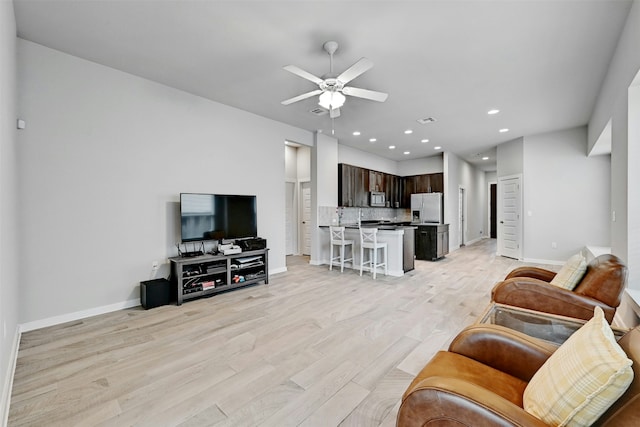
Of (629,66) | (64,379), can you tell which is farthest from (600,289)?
(64,379)

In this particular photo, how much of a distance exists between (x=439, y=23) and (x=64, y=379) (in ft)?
14.3

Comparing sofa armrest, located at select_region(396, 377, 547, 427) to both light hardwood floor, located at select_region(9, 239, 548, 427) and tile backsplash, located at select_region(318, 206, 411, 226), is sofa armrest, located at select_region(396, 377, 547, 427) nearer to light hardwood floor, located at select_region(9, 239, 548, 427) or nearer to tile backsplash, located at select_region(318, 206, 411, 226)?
light hardwood floor, located at select_region(9, 239, 548, 427)

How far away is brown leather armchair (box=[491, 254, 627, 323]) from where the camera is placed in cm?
207

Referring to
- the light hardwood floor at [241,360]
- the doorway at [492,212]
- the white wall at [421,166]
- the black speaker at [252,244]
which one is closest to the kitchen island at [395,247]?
the light hardwood floor at [241,360]

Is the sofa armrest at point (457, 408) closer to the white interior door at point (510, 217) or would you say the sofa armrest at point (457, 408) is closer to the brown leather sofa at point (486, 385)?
the brown leather sofa at point (486, 385)

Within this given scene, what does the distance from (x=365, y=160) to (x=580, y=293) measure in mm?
6397

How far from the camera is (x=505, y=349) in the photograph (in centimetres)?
142

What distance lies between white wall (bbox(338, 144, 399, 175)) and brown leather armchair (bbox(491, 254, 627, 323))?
5435 millimetres

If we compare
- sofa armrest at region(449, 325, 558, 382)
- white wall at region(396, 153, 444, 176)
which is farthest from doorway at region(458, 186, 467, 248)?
sofa armrest at region(449, 325, 558, 382)

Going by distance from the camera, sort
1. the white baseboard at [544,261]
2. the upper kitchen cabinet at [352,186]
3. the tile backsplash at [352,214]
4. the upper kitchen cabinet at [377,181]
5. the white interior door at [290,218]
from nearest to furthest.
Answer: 1. the white baseboard at [544,261]
2. the tile backsplash at [352,214]
3. the upper kitchen cabinet at [352,186]
4. the white interior door at [290,218]
5. the upper kitchen cabinet at [377,181]

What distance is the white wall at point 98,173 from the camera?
295 cm

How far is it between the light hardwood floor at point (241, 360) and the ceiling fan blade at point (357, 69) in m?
2.60

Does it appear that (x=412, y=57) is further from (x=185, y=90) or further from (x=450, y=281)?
(x=450, y=281)

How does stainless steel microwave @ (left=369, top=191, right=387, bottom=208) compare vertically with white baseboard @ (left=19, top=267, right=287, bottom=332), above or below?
above
